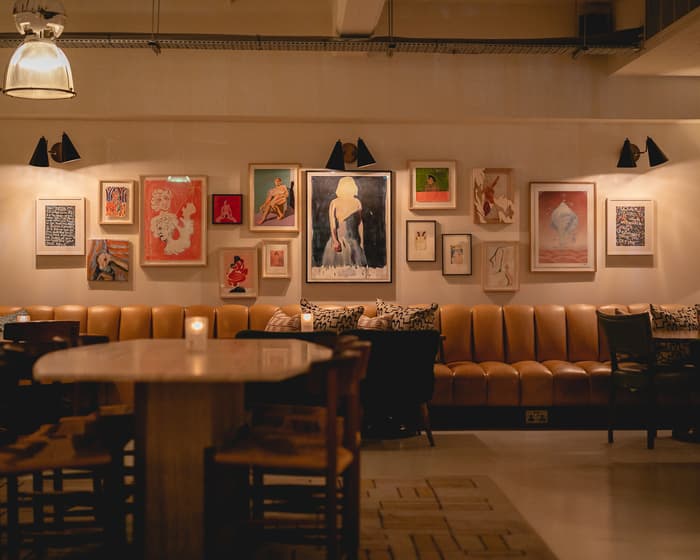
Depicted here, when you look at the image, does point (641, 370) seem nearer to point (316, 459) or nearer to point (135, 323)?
point (316, 459)

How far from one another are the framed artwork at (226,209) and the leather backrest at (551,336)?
2938 millimetres

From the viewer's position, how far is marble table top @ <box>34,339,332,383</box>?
104 inches

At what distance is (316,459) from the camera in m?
2.87

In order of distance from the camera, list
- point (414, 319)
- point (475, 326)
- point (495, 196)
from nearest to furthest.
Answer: point (414, 319), point (475, 326), point (495, 196)

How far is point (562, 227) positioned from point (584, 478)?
3.08 m

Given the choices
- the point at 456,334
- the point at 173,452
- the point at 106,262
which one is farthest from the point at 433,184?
the point at 173,452

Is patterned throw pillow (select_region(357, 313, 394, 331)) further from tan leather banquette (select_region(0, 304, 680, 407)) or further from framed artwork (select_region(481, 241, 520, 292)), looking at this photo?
framed artwork (select_region(481, 241, 520, 292))

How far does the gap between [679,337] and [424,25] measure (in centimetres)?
356

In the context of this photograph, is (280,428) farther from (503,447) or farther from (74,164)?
(74,164)

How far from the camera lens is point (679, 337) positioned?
538cm

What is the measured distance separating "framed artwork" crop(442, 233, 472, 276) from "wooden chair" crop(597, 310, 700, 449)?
1.62m

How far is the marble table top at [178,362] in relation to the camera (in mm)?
2635

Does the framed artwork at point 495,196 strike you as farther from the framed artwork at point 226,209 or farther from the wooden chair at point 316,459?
the wooden chair at point 316,459

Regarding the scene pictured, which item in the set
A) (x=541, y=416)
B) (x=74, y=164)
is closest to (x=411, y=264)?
(x=541, y=416)
